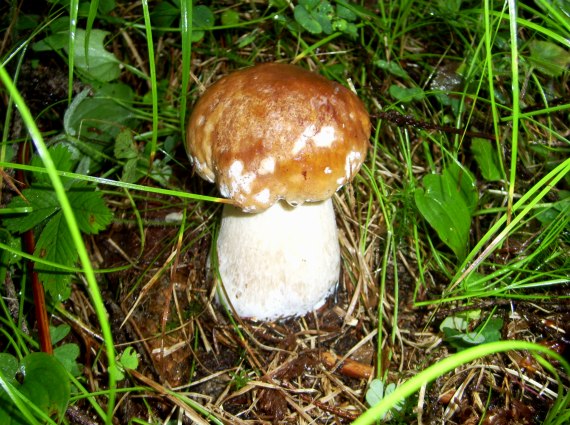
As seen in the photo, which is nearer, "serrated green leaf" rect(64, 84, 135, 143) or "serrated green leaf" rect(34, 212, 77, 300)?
"serrated green leaf" rect(34, 212, 77, 300)

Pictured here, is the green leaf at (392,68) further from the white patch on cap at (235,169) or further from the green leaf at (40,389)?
the green leaf at (40,389)

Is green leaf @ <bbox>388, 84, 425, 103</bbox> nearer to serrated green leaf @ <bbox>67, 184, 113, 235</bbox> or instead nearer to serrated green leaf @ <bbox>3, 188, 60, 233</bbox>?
serrated green leaf @ <bbox>67, 184, 113, 235</bbox>

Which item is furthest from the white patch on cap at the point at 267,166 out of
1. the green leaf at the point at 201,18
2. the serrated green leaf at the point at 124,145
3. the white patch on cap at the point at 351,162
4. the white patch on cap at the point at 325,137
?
the green leaf at the point at 201,18

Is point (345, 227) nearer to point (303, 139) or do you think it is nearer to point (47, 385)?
point (303, 139)

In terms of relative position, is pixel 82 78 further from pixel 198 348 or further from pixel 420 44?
pixel 420 44

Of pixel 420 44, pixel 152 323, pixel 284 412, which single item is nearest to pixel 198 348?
pixel 152 323

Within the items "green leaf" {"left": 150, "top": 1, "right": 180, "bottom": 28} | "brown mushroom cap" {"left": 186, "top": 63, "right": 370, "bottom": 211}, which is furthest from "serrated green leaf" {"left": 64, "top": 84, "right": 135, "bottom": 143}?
"brown mushroom cap" {"left": 186, "top": 63, "right": 370, "bottom": 211}

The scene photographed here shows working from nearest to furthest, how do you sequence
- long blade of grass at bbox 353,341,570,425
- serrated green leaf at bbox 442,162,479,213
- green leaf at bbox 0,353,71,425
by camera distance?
long blade of grass at bbox 353,341,570,425 → green leaf at bbox 0,353,71,425 → serrated green leaf at bbox 442,162,479,213
